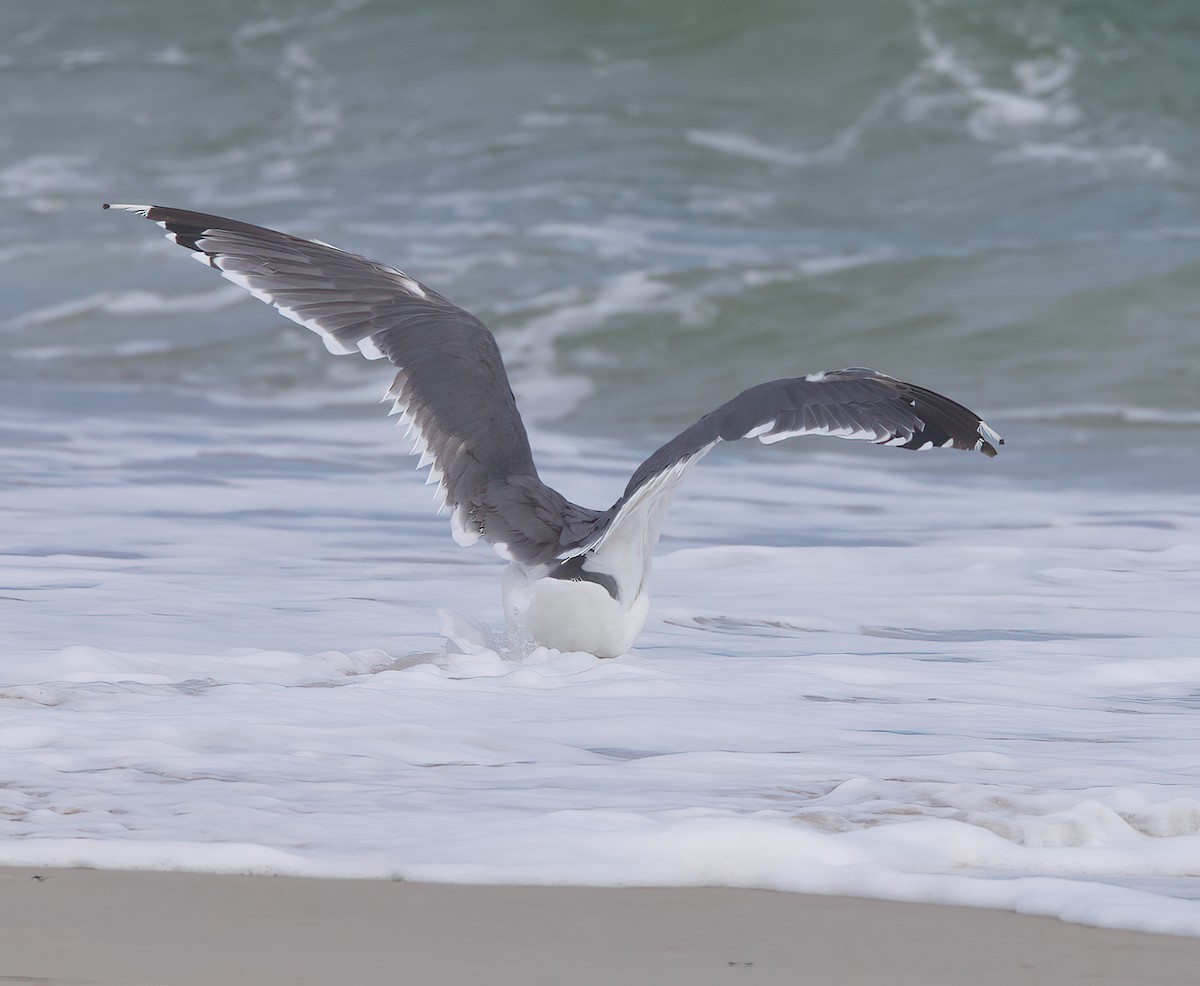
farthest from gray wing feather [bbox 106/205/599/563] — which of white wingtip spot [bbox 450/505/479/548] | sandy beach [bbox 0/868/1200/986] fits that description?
sandy beach [bbox 0/868/1200/986]

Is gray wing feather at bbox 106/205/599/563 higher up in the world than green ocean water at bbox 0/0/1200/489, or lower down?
lower down

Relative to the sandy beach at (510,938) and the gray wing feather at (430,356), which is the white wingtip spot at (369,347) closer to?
the gray wing feather at (430,356)

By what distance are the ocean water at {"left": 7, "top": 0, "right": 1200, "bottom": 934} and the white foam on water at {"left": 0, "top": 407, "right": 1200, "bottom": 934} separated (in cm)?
2

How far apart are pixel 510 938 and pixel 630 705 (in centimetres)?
159

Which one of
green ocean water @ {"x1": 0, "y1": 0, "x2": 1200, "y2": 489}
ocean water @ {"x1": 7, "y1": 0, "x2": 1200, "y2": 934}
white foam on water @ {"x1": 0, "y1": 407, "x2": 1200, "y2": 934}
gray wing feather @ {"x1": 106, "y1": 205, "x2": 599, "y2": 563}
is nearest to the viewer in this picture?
white foam on water @ {"x1": 0, "y1": 407, "x2": 1200, "y2": 934}

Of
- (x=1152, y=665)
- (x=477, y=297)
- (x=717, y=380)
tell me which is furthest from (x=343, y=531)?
(x=477, y=297)

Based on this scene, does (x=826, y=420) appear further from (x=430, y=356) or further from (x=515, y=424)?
(x=430, y=356)

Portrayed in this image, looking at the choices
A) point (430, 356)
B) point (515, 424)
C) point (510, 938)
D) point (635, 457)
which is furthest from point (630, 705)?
point (635, 457)

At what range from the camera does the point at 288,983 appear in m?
2.36

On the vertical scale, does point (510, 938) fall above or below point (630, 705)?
below

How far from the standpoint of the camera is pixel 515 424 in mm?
4637

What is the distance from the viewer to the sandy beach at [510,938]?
95.0 inches

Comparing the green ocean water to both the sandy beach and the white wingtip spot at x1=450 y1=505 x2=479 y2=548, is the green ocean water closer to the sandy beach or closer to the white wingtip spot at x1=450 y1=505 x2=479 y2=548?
the white wingtip spot at x1=450 y1=505 x2=479 y2=548

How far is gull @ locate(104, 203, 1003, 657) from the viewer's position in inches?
157
